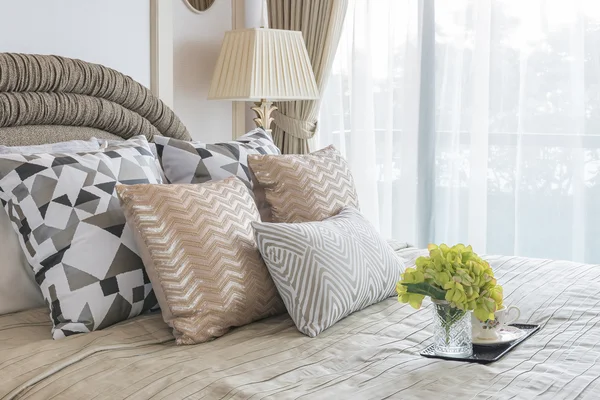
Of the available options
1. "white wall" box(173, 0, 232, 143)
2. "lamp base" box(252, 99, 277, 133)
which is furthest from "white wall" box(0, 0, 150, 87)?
"lamp base" box(252, 99, 277, 133)

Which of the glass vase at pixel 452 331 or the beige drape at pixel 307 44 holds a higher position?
the beige drape at pixel 307 44

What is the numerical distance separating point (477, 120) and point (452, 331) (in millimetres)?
1961

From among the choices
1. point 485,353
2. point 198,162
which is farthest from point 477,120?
point 485,353

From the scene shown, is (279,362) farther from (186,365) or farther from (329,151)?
(329,151)

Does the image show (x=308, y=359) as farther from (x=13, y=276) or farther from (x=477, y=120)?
(x=477, y=120)

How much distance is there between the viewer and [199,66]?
135 inches

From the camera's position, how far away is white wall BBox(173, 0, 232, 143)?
3.30m

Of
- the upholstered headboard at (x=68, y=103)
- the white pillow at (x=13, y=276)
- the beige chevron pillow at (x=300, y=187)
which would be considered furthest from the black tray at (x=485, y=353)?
the upholstered headboard at (x=68, y=103)

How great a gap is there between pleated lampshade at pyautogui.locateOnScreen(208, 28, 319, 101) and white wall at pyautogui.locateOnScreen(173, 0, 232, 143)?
18 centimetres

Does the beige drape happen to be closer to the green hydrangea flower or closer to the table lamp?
the table lamp

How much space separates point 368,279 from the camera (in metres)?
1.82

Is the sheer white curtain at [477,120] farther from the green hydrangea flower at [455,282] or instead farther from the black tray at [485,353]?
the green hydrangea flower at [455,282]

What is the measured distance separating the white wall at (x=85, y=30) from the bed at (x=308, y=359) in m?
0.23

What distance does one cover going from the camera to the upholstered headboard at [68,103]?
86.7 inches
